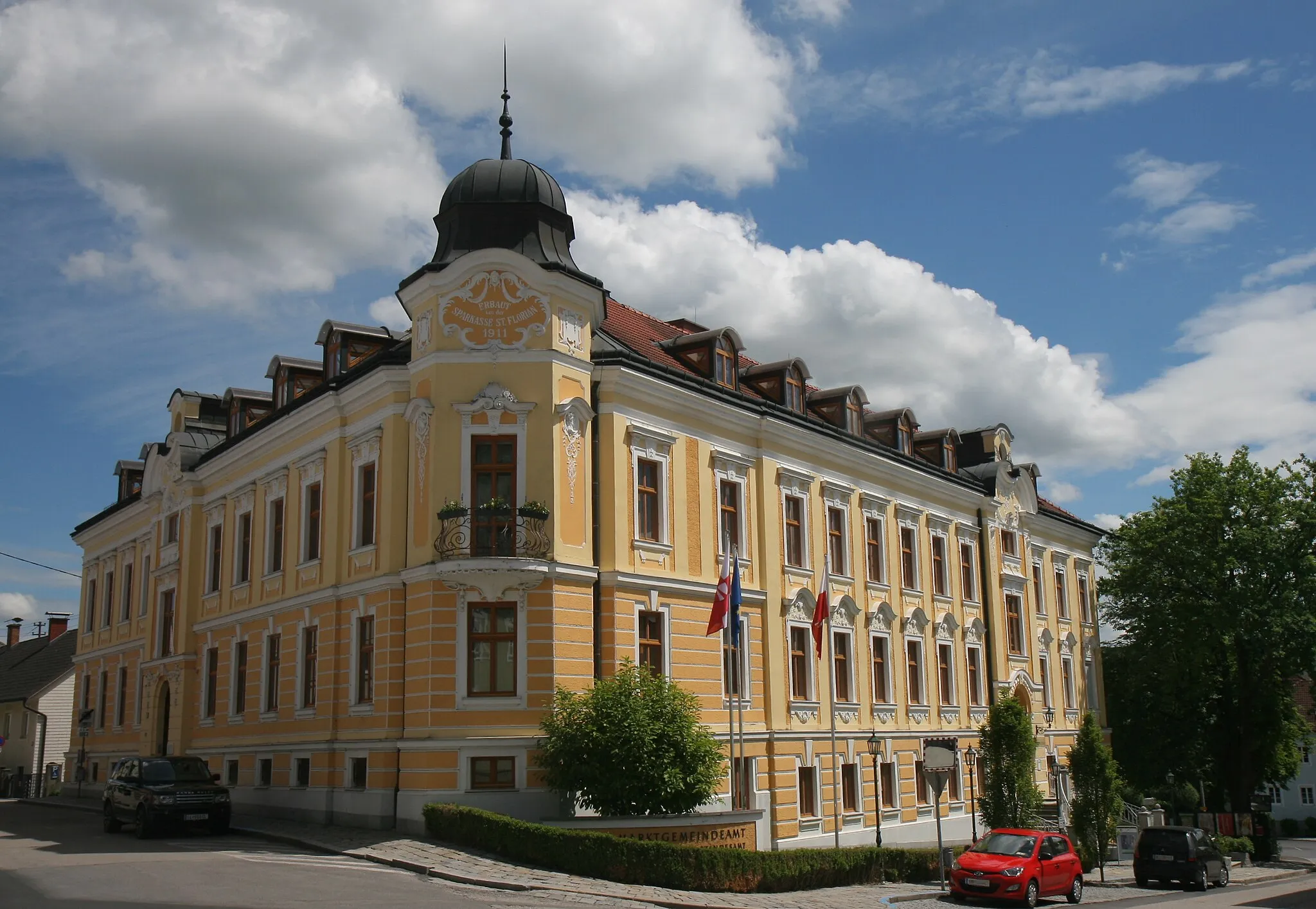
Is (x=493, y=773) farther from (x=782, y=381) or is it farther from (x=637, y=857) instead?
(x=782, y=381)

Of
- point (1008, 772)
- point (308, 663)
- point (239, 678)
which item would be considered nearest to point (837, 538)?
point (1008, 772)

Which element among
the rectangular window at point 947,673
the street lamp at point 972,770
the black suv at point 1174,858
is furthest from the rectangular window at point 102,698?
the black suv at point 1174,858

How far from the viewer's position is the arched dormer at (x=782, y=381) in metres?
34.8

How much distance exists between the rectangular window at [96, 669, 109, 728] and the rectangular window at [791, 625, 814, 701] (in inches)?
1113

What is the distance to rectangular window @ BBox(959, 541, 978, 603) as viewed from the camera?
4209 cm

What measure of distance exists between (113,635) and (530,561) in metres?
28.0

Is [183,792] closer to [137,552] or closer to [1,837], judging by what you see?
[1,837]

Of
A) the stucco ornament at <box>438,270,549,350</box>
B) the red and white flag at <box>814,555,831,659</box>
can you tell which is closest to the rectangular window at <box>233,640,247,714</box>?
the stucco ornament at <box>438,270,549,350</box>

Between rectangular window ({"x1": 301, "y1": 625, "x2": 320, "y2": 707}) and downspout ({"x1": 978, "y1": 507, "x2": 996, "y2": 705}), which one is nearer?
rectangular window ({"x1": 301, "y1": 625, "x2": 320, "y2": 707})

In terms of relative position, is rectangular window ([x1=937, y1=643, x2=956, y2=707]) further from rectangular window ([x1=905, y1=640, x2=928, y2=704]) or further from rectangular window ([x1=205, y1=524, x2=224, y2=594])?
rectangular window ([x1=205, y1=524, x2=224, y2=594])

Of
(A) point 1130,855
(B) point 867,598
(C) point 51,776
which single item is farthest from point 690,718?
Result: (C) point 51,776

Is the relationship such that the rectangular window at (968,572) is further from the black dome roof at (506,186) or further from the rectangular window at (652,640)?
the black dome roof at (506,186)

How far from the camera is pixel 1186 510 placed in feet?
157

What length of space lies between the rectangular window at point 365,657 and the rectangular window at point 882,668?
15.8m
